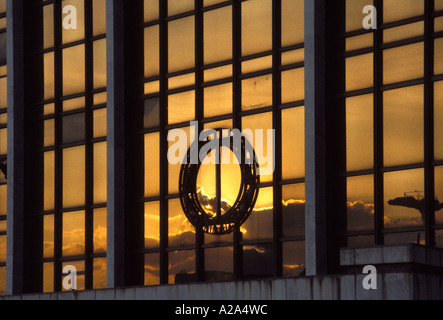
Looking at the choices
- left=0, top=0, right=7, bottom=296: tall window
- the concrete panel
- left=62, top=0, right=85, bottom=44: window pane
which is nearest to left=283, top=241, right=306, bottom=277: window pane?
the concrete panel

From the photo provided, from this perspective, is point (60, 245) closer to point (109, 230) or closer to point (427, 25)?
point (109, 230)

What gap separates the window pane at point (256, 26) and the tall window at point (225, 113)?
3 cm

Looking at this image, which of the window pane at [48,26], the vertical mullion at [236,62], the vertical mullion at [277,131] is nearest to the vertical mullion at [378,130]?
the vertical mullion at [277,131]

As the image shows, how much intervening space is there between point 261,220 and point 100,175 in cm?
755

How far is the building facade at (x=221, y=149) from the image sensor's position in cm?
2592

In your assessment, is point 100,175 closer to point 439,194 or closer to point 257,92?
point 257,92

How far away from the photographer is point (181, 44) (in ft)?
105

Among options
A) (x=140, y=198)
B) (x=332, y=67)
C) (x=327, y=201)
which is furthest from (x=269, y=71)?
(x=140, y=198)

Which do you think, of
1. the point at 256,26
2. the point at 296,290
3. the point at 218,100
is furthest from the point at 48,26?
the point at 296,290

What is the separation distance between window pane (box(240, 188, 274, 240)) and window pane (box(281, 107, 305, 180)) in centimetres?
93

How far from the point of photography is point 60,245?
34.9 m

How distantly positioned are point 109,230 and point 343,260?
11926mm
